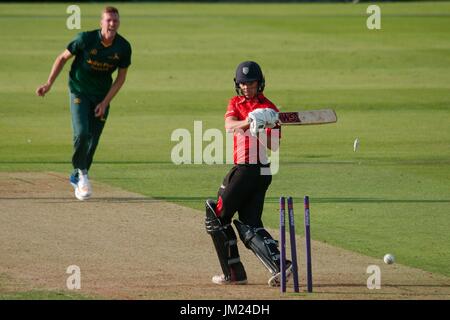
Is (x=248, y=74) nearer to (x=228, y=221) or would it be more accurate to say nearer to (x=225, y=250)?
(x=228, y=221)

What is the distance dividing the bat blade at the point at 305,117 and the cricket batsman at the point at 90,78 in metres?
3.91

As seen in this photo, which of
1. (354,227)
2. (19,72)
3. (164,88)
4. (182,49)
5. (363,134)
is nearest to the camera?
(354,227)

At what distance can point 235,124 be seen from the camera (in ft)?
32.3

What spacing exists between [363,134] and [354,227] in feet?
24.6

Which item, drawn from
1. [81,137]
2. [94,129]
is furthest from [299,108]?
[81,137]

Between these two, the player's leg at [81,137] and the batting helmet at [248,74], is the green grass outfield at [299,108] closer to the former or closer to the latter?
the player's leg at [81,137]

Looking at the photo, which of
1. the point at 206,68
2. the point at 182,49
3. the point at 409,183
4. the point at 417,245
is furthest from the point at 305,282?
the point at 182,49

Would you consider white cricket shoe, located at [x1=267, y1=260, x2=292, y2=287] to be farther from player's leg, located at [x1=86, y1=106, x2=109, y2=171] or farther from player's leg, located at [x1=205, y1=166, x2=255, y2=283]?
player's leg, located at [x1=86, y1=106, x2=109, y2=171]

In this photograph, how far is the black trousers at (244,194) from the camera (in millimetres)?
9977

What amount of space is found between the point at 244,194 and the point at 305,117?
0.83 meters

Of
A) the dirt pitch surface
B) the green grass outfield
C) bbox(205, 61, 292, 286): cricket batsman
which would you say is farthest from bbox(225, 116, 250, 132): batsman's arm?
the green grass outfield

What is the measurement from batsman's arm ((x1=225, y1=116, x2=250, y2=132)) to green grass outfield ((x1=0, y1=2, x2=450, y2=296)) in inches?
83.4

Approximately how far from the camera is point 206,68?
28.2 m

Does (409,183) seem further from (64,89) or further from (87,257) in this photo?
(64,89)
